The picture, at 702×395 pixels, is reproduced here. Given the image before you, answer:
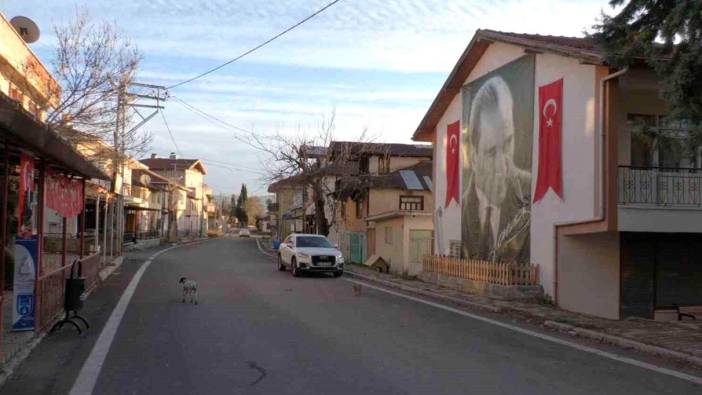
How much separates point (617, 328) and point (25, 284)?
998cm

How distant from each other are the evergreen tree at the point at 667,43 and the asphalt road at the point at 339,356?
3.80m

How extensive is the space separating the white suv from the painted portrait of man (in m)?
5.05

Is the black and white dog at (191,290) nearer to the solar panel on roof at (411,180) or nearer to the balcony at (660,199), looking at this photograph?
the balcony at (660,199)

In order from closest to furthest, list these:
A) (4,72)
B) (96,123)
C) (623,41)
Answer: (623,41)
(4,72)
(96,123)

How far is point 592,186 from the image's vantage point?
1520cm

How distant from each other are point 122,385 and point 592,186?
1152cm

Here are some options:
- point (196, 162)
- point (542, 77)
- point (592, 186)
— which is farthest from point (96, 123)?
point (196, 162)

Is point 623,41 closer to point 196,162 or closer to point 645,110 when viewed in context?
point 645,110

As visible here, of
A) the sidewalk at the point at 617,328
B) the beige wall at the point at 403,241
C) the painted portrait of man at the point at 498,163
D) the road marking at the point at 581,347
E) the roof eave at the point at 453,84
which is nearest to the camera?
the road marking at the point at 581,347

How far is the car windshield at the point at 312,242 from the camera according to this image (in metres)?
25.9

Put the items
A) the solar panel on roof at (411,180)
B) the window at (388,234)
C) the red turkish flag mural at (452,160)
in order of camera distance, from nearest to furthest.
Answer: the red turkish flag mural at (452,160), the window at (388,234), the solar panel on roof at (411,180)

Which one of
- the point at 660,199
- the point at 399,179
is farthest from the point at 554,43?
the point at 399,179

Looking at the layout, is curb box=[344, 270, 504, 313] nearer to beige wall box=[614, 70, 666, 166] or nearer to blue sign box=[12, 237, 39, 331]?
beige wall box=[614, 70, 666, 166]

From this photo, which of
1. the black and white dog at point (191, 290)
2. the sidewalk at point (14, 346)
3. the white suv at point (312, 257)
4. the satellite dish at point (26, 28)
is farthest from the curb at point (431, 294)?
the satellite dish at point (26, 28)
